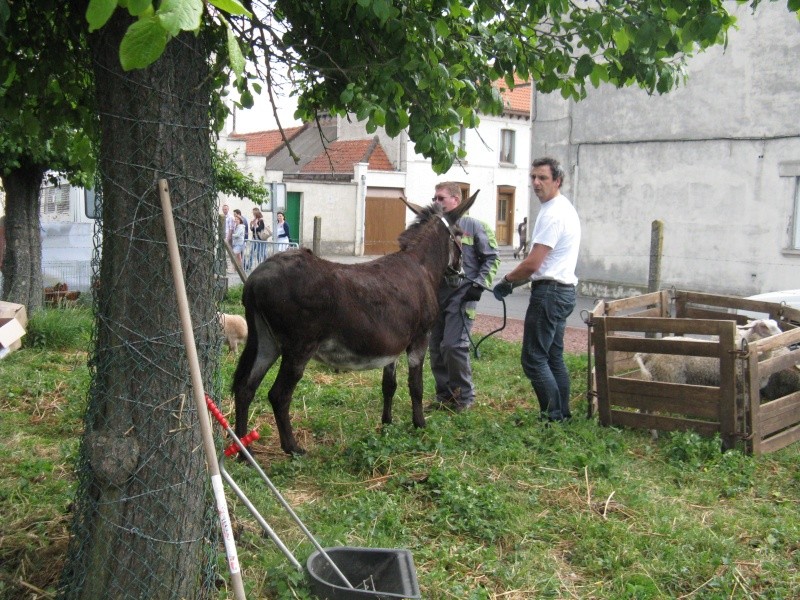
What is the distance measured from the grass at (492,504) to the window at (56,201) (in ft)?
61.0

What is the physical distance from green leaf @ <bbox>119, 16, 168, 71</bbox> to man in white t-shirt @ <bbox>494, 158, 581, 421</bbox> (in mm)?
4791

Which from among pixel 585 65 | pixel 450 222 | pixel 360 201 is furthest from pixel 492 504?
pixel 360 201

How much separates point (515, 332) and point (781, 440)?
23.2 feet

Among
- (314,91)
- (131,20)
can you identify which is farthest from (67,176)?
(131,20)

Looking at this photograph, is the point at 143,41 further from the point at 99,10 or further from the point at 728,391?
the point at 728,391

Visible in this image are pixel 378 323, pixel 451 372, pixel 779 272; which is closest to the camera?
pixel 378 323

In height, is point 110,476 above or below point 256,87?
below

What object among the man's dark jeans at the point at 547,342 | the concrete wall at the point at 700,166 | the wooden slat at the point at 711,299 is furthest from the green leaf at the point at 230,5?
the concrete wall at the point at 700,166

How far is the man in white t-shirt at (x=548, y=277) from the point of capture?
6.56 m

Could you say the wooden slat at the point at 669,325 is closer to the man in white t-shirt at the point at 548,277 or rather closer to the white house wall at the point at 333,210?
the man in white t-shirt at the point at 548,277

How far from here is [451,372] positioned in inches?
304

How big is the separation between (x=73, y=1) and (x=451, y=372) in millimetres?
4847

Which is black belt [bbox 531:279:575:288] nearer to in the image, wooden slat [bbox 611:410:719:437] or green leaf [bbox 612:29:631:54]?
wooden slat [bbox 611:410:719:437]

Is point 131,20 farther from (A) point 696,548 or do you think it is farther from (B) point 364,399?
(B) point 364,399
